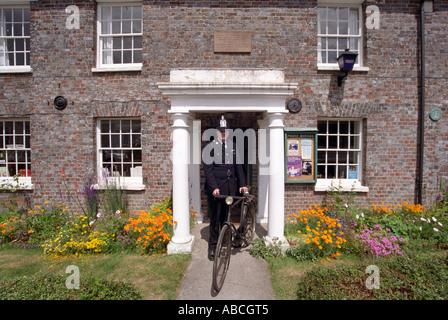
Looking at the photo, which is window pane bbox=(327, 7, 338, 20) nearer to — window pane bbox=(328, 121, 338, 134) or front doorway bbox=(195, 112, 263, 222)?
window pane bbox=(328, 121, 338, 134)

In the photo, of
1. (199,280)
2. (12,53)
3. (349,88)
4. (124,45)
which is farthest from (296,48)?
(12,53)

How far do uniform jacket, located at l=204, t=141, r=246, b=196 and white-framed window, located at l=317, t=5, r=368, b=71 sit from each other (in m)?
3.90

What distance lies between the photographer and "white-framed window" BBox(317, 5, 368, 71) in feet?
20.7

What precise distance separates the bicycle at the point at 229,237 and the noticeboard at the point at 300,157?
187 cm

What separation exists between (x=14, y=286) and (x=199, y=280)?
2500mm


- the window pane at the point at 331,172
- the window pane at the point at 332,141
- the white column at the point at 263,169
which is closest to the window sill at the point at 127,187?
the white column at the point at 263,169

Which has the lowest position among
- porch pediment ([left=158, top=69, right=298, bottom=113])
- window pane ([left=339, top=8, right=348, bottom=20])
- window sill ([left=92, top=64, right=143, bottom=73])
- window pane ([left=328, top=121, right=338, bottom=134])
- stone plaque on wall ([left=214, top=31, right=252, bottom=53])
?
window pane ([left=328, top=121, right=338, bottom=134])

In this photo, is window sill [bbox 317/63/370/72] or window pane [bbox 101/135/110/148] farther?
window pane [bbox 101/135/110/148]

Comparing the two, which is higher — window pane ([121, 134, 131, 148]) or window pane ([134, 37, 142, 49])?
A: window pane ([134, 37, 142, 49])

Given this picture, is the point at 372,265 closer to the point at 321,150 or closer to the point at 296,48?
the point at 321,150

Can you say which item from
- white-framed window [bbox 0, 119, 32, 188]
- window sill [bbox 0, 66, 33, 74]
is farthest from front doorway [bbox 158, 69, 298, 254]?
white-framed window [bbox 0, 119, 32, 188]

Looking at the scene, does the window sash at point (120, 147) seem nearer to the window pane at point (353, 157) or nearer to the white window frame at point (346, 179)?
the white window frame at point (346, 179)

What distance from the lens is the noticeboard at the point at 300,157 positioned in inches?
240

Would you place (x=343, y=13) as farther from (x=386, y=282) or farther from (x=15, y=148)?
(x=15, y=148)
